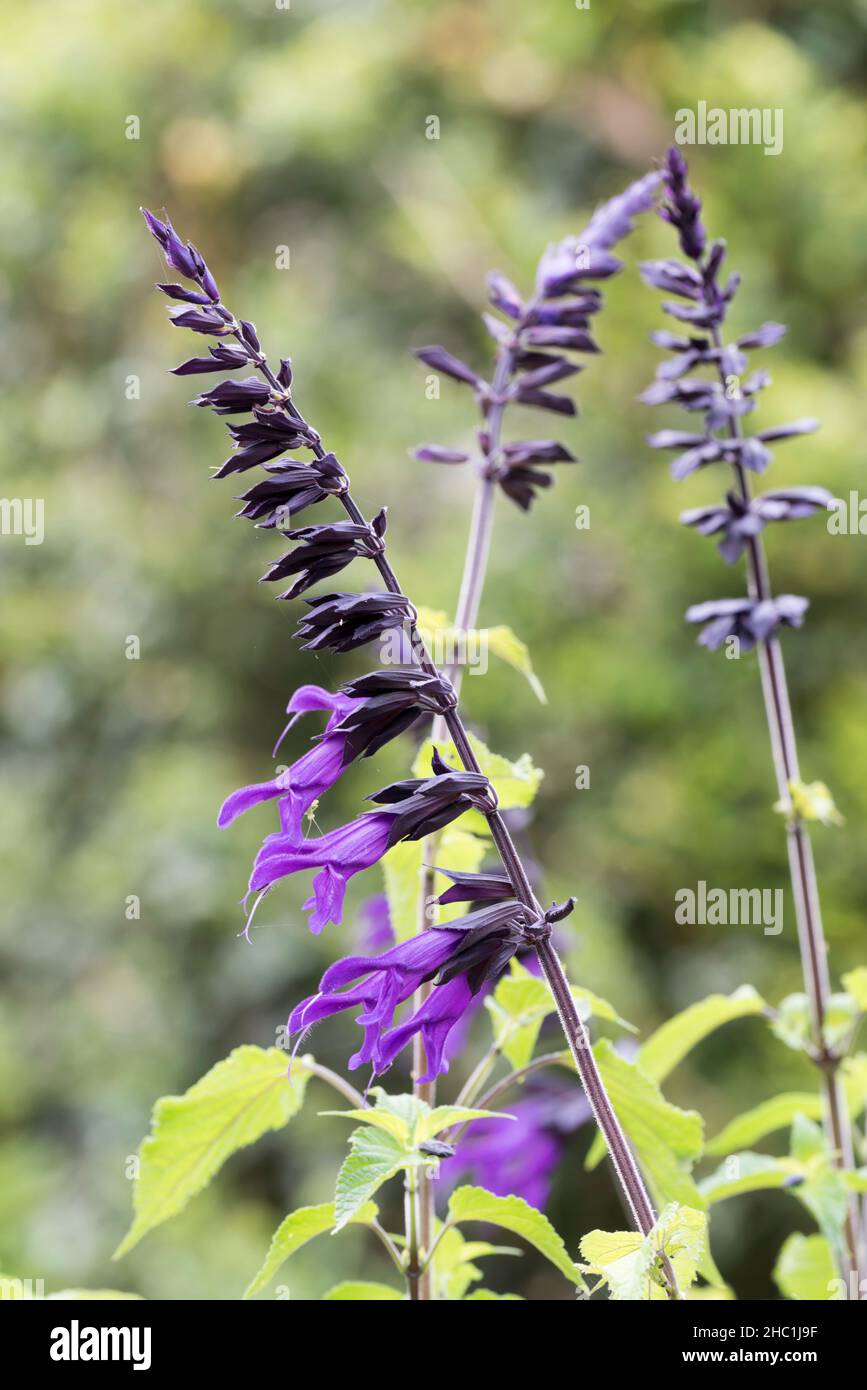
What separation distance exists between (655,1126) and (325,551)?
0.86 ft

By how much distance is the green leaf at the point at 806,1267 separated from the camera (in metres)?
0.61

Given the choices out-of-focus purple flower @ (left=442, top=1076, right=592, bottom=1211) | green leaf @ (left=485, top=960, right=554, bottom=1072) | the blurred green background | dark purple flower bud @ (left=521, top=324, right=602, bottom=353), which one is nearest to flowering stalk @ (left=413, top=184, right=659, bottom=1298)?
dark purple flower bud @ (left=521, top=324, right=602, bottom=353)

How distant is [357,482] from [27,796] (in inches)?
33.7

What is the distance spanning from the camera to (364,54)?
2.39m

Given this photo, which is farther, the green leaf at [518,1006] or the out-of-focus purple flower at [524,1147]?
the out-of-focus purple flower at [524,1147]

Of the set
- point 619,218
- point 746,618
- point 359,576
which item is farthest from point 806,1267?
point 359,576

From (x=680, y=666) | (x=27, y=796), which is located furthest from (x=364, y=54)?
(x=27, y=796)

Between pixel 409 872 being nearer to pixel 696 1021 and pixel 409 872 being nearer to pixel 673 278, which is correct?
pixel 696 1021

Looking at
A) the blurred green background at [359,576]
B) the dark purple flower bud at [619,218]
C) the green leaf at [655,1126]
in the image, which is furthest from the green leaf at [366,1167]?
the blurred green background at [359,576]

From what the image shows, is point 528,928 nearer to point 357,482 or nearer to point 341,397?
point 357,482

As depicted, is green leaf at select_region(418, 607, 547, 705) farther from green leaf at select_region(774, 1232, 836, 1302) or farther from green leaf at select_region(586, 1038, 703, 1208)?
green leaf at select_region(774, 1232, 836, 1302)

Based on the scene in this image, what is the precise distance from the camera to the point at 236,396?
41 cm

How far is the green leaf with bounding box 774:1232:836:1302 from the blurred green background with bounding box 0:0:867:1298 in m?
1.08

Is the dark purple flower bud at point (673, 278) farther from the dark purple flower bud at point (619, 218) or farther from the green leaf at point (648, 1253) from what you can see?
the green leaf at point (648, 1253)
